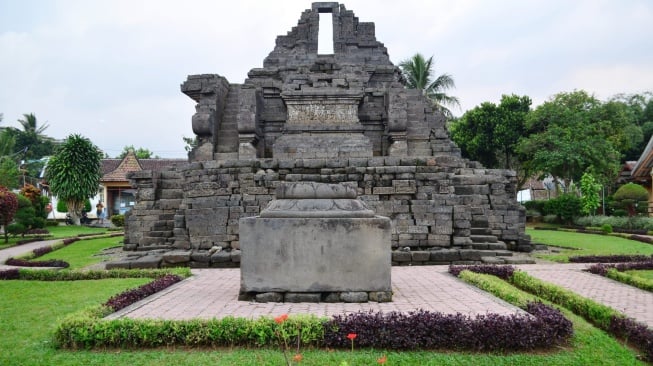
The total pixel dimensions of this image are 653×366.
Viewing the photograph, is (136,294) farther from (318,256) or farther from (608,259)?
(608,259)

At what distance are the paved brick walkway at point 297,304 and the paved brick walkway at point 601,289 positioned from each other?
1.67 metres

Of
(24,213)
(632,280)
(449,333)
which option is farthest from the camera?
(24,213)

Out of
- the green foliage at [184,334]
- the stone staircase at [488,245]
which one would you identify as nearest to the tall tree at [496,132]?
the stone staircase at [488,245]

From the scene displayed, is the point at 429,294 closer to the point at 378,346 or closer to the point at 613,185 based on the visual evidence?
the point at 378,346

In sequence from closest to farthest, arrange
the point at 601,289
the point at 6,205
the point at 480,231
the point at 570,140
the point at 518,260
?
the point at 601,289, the point at 518,260, the point at 480,231, the point at 6,205, the point at 570,140

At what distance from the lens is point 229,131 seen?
1595 cm

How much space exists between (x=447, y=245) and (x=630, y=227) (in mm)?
16702

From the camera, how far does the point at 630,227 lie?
74.4ft

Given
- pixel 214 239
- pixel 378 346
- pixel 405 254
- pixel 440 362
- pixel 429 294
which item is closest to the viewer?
pixel 440 362

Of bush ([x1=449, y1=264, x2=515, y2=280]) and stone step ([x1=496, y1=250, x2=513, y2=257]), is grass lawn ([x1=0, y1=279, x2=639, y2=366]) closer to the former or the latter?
bush ([x1=449, y1=264, x2=515, y2=280])

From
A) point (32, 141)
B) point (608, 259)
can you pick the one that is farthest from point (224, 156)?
point (32, 141)

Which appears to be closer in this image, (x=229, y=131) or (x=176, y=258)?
(x=176, y=258)

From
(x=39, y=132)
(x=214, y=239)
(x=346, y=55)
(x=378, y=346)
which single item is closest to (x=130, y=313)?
(x=378, y=346)

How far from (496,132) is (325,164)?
2500 cm
